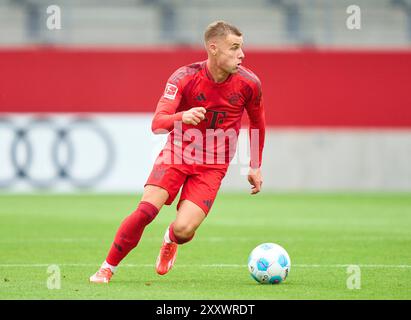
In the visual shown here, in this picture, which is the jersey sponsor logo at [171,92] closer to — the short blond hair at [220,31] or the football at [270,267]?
the short blond hair at [220,31]

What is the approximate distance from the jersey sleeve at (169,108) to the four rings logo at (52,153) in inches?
475

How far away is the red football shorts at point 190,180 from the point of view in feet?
27.6

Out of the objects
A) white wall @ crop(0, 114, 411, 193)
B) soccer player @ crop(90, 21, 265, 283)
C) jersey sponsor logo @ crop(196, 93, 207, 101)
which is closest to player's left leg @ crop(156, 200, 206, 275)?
soccer player @ crop(90, 21, 265, 283)

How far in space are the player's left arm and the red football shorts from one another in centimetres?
31

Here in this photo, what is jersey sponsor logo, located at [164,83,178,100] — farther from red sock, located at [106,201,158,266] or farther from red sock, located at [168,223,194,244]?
red sock, located at [168,223,194,244]

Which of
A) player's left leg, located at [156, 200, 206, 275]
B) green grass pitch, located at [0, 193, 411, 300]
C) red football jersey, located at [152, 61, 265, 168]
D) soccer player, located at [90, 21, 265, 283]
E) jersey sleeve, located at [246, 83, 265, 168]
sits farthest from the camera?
jersey sleeve, located at [246, 83, 265, 168]

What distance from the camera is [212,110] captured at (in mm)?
8609

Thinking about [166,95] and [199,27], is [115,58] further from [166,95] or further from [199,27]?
[166,95]

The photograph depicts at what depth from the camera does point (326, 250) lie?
37.1ft

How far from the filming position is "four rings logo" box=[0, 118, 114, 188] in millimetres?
20203

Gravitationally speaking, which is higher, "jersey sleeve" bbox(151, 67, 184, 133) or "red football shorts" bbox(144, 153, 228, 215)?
"jersey sleeve" bbox(151, 67, 184, 133)

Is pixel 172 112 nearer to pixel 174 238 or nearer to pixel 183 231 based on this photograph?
pixel 183 231

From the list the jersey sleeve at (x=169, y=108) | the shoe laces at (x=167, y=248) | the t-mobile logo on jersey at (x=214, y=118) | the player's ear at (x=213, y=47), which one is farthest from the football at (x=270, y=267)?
the player's ear at (x=213, y=47)
